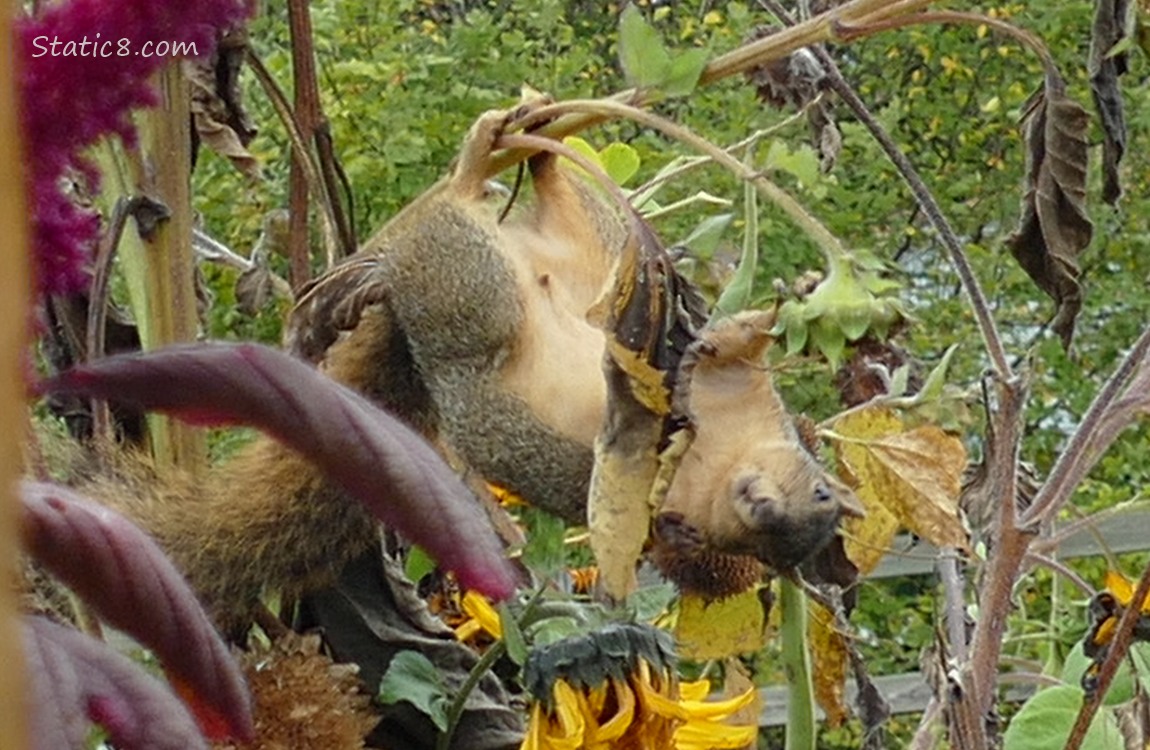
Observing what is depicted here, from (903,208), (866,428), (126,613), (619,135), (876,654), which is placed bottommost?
(876,654)

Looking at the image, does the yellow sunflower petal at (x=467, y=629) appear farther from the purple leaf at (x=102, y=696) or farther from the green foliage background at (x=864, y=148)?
the green foliage background at (x=864, y=148)

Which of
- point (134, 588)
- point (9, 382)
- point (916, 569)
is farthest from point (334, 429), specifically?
point (916, 569)

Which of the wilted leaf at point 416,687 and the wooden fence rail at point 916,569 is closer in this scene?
the wilted leaf at point 416,687

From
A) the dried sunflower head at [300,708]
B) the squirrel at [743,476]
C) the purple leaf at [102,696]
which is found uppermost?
the purple leaf at [102,696]

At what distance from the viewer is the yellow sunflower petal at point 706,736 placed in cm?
58

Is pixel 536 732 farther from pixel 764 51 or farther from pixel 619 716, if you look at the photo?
pixel 764 51

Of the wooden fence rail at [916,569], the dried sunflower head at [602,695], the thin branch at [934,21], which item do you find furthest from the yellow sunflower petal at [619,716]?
the wooden fence rail at [916,569]

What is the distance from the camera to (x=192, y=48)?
0.24m

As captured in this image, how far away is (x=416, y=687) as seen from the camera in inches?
23.0

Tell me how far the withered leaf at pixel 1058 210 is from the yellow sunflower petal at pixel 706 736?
20 cm

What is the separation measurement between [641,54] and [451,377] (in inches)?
5.1

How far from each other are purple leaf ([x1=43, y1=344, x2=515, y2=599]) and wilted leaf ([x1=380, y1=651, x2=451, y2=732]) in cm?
35

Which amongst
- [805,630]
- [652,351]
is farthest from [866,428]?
A: [652,351]

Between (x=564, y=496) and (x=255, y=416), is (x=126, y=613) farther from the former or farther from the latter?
(x=564, y=496)
